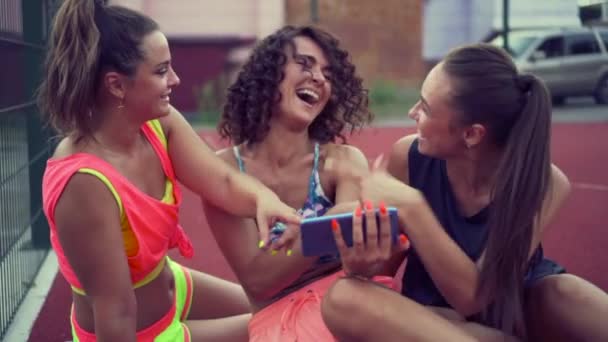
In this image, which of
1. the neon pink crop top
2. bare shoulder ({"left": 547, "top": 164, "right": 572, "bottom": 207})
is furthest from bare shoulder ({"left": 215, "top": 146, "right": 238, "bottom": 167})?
bare shoulder ({"left": 547, "top": 164, "right": 572, "bottom": 207})

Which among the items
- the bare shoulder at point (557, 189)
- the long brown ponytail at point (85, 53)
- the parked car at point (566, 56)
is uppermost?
the long brown ponytail at point (85, 53)

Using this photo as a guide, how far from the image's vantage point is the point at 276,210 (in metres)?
2.96

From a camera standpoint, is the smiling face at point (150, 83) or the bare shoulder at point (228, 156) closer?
the smiling face at point (150, 83)

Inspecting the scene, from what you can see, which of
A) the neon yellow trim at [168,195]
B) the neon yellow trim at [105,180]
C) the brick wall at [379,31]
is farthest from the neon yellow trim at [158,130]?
the brick wall at [379,31]

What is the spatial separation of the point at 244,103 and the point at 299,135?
23cm

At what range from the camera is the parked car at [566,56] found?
18.6m

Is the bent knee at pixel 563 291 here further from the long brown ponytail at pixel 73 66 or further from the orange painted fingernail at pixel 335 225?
the long brown ponytail at pixel 73 66

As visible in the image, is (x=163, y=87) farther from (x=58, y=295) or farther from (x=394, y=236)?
(x=58, y=295)

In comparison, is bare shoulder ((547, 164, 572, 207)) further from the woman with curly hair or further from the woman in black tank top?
the woman with curly hair

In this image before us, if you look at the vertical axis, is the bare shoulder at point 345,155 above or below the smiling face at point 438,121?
below

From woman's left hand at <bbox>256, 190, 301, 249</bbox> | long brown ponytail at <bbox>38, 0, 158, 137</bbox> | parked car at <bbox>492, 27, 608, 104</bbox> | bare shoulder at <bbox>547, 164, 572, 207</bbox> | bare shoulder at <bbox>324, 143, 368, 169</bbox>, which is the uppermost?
long brown ponytail at <bbox>38, 0, 158, 137</bbox>

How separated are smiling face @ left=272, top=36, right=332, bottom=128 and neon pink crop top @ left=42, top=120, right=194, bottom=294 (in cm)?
44

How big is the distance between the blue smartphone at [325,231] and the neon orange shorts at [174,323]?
74cm

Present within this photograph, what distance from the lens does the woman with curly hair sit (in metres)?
3.17
